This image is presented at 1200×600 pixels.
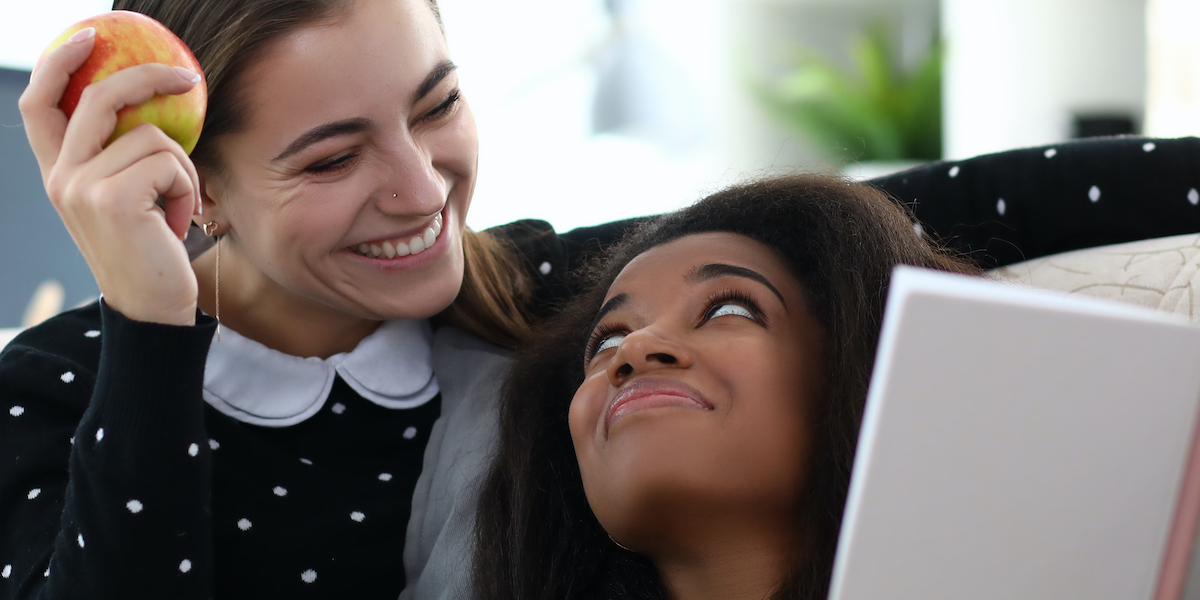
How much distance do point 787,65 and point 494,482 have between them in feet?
12.1

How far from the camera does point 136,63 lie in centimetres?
90

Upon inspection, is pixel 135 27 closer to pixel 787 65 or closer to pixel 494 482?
pixel 494 482

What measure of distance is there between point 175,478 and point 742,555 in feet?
1.75

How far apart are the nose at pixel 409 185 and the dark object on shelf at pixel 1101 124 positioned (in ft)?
10.7

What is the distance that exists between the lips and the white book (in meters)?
0.33

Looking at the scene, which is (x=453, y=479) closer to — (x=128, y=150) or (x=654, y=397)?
(x=654, y=397)

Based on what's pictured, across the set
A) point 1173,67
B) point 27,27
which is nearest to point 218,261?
point 27,27

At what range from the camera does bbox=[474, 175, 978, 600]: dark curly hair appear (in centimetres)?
85

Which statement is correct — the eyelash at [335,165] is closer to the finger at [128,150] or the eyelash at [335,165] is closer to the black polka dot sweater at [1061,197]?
the finger at [128,150]

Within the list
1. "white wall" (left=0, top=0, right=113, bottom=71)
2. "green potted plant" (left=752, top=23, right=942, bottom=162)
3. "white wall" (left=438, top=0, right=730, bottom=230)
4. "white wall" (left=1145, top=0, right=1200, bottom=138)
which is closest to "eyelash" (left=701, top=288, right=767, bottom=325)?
"white wall" (left=0, top=0, right=113, bottom=71)

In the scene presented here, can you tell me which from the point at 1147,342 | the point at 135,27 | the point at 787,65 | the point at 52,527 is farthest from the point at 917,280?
the point at 787,65

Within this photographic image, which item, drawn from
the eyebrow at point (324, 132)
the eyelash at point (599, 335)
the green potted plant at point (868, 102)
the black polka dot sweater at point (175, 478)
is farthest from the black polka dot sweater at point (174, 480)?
the green potted plant at point (868, 102)

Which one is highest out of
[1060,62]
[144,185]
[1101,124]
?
[144,185]

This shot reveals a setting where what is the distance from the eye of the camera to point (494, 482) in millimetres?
1113
